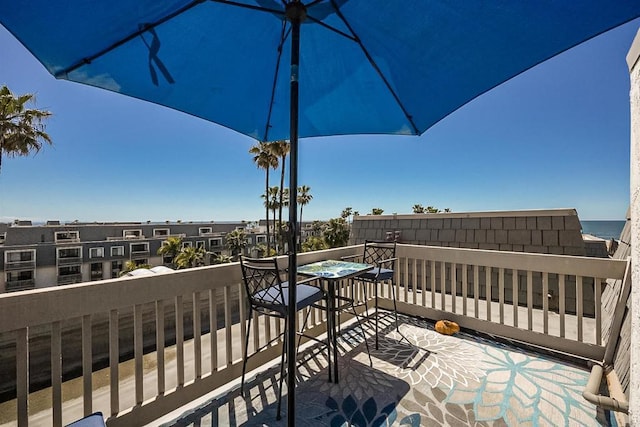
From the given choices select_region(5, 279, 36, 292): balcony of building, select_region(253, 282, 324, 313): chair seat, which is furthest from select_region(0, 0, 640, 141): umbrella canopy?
select_region(5, 279, 36, 292): balcony of building

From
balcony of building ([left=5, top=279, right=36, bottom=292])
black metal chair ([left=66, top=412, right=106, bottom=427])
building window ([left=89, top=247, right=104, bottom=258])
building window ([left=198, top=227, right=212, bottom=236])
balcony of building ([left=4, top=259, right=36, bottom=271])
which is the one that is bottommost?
balcony of building ([left=5, top=279, right=36, bottom=292])

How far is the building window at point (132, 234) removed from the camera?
2878cm

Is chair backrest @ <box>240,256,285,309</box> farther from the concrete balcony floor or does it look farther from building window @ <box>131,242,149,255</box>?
building window @ <box>131,242,149,255</box>

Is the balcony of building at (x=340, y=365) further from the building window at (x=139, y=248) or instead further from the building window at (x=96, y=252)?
the building window at (x=96, y=252)

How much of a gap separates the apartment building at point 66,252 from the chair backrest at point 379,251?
30.0m

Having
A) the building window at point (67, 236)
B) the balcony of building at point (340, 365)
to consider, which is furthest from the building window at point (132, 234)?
the balcony of building at point (340, 365)

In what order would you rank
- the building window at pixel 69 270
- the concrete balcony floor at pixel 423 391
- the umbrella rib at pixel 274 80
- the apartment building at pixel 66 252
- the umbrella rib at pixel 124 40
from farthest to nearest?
the building window at pixel 69 270, the apartment building at pixel 66 252, the concrete balcony floor at pixel 423 391, the umbrella rib at pixel 274 80, the umbrella rib at pixel 124 40

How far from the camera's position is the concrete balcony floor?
5.88 ft

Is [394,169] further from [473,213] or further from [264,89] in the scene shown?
[264,89]

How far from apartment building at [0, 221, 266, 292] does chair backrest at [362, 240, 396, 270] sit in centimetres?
3000

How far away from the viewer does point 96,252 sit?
2525cm

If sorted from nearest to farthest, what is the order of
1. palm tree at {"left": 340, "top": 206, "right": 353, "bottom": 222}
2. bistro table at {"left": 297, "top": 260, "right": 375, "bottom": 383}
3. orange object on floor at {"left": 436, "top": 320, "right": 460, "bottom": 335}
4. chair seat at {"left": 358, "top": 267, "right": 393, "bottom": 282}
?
bistro table at {"left": 297, "top": 260, "right": 375, "bottom": 383} < chair seat at {"left": 358, "top": 267, "right": 393, "bottom": 282} < orange object on floor at {"left": 436, "top": 320, "right": 460, "bottom": 335} < palm tree at {"left": 340, "top": 206, "right": 353, "bottom": 222}

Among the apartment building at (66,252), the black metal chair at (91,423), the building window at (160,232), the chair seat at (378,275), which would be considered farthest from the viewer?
the building window at (160,232)

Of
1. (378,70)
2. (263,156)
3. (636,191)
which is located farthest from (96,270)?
(636,191)
